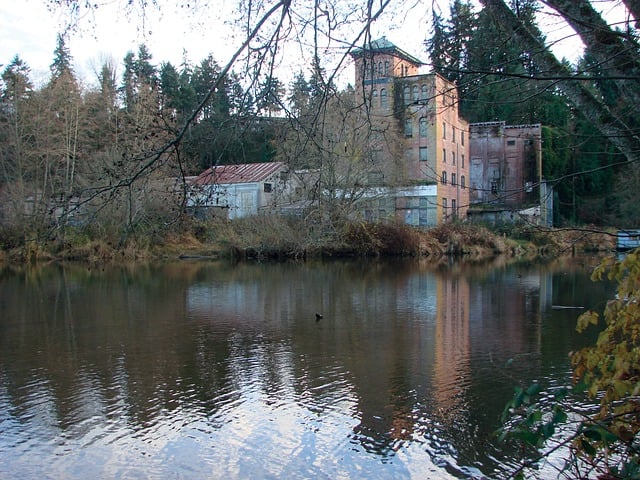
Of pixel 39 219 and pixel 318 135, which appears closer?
pixel 39 219

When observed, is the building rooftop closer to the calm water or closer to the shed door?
the calm water

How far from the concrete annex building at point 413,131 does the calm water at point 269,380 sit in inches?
84.9

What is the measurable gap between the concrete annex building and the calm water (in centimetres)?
216

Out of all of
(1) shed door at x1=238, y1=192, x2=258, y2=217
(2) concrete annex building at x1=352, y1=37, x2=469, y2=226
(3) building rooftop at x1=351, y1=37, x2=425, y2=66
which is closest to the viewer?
(3) building rooftop at x1=351, y1=37, x2=425, y2=66

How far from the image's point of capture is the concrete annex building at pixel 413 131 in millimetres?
5309

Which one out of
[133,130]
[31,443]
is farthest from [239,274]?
[133,130]

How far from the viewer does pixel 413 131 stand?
44.2m

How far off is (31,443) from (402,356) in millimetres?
5536

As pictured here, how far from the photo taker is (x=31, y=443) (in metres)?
6.42

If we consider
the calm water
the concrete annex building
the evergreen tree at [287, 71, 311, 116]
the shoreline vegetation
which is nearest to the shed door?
the shoreline vegetation

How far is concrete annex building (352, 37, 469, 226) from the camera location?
17.4 feet

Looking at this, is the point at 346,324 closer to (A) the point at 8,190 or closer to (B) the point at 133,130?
(B) the point at 133,130

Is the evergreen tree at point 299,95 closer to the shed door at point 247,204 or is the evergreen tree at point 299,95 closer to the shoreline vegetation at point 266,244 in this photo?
the shoreline vegetation at point 266,244

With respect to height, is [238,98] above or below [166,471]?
above
